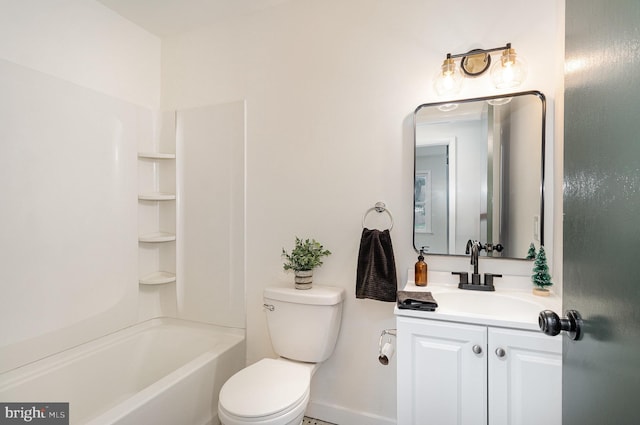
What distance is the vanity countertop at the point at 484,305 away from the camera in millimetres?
1287

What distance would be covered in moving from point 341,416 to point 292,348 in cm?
53

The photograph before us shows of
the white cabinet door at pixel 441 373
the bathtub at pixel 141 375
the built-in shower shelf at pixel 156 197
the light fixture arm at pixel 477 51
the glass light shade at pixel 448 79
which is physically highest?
the light fixture arm at pixel 477 51

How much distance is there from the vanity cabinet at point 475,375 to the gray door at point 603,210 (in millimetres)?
462

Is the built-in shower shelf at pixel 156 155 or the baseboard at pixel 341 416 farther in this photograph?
the built-in shower shelf at pixel 156 155

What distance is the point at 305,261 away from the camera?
6.25ft

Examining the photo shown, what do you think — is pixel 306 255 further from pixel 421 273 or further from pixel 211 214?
pixel 211 214

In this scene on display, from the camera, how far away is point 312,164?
79.5 inches

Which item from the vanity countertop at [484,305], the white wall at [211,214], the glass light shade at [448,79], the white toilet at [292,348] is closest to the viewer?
the vanity countertop at [484,305]

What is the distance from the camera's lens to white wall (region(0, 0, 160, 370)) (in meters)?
1.64

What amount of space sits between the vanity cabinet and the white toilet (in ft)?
1.60

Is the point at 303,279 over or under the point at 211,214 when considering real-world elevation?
under

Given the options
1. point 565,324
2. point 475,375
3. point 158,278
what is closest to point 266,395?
point 475,375

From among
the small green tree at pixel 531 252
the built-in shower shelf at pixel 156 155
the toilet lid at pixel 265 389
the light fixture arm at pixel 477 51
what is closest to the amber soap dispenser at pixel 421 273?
the small green tree at pixel 531 252

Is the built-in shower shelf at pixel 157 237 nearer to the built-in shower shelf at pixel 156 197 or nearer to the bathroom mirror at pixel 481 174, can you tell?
the built-in shower shelf at pixel 156 197
